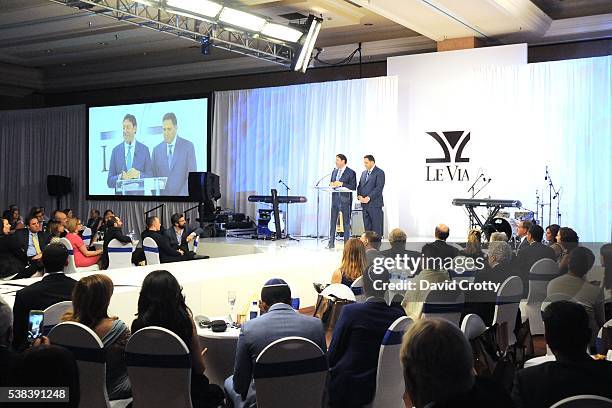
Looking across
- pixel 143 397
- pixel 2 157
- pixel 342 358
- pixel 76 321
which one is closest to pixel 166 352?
pixel 143 397

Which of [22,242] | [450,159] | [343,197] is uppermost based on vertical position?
[450,159]

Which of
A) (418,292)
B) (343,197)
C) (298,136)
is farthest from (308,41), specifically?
(418,292)

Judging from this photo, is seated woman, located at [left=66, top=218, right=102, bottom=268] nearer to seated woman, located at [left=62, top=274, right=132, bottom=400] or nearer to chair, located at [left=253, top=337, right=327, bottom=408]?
seated woman, located at [left=62, top=274, right=132, bottom=400]

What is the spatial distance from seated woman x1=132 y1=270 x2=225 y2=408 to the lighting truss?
6110 mm

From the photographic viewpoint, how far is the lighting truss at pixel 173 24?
31.4ft

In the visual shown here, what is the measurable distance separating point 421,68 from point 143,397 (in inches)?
396

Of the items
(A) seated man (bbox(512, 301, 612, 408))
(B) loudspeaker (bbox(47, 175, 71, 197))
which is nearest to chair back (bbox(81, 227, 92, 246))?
(B) loudspeaker (bbox(47, 175, 71, 197))

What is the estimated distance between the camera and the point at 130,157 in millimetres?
16156

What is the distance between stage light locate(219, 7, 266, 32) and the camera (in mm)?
10359

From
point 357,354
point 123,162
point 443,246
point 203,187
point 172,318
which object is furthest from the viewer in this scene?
A: point 123,162

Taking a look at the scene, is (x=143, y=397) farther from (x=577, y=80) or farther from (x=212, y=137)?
(x=212, y=137)

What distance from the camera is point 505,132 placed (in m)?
11.9

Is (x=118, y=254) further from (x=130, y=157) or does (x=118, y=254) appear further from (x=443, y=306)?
(x=130, y=157)

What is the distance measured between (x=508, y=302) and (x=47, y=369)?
3.60 m
